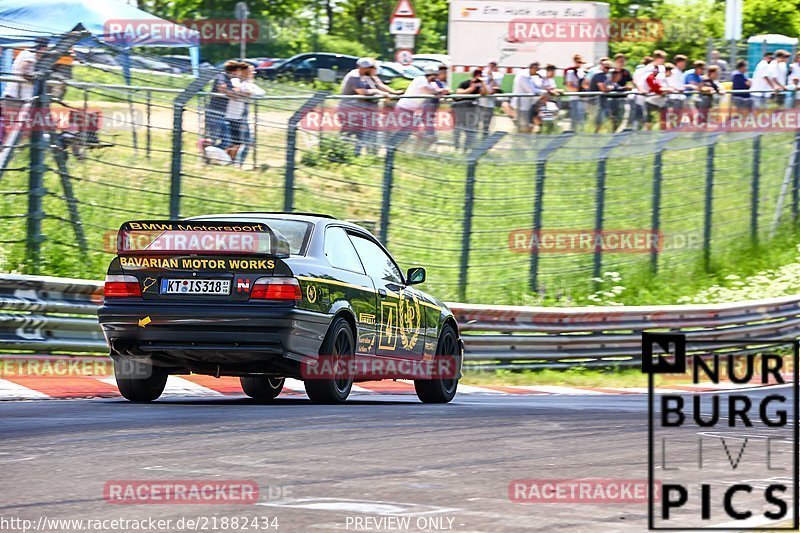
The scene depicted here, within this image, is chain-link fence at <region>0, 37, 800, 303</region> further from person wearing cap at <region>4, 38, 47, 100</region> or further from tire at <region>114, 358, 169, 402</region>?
tire at <region>114, 358, 169, 402</region>

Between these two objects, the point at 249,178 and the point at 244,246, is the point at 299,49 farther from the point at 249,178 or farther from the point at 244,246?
the point at 244,246

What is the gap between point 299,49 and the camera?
51438mm

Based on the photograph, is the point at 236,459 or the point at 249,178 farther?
the point at 249,178

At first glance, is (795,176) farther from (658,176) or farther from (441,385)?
(441,385)

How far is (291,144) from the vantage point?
1617 centimetres

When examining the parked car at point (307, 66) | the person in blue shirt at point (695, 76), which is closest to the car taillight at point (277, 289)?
the person in blue shirt at point (695, 76)

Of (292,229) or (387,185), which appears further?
(387,185)

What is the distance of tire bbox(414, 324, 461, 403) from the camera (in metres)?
12.3

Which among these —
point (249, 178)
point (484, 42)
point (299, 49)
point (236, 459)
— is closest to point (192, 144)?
point (249, 178)

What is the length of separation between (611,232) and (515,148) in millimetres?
2432

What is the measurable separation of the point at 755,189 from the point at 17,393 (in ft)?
45.5

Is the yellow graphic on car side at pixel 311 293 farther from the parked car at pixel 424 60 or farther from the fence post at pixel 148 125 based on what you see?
the parked car at pixel 424 60

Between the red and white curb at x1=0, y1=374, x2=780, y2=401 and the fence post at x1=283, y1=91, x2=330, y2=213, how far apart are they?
96.6 inches

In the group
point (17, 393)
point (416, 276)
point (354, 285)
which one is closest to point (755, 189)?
point (416, 276)
